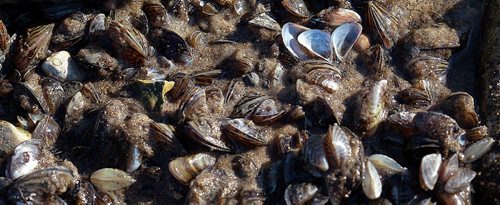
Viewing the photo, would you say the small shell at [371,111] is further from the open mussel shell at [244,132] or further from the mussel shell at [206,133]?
the mussel shell at [206,133]

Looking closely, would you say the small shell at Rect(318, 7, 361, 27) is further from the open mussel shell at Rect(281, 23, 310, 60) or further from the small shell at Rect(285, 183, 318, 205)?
the small shell at Rect(285, 183, 318, 205)

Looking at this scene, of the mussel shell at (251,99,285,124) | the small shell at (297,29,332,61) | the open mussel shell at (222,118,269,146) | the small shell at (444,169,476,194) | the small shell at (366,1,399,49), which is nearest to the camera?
the small shell at (444,169,476,194)

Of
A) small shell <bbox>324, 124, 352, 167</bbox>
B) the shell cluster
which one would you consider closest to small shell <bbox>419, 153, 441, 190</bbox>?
the shell cluster

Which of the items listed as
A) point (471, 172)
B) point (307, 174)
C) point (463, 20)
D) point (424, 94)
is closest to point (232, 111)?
point (307, 174)

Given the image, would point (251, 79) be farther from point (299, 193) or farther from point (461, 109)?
point (461, 109)

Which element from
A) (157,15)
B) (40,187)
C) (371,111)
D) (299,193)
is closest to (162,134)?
(40,187)

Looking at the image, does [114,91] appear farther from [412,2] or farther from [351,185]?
[412,2]
